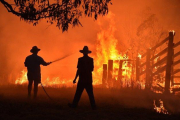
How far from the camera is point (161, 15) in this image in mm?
43938

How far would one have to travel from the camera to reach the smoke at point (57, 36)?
1442 inches

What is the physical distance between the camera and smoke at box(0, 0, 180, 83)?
3662 cm

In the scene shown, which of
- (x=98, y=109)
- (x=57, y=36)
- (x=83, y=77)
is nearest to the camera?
(x=98, y=109)

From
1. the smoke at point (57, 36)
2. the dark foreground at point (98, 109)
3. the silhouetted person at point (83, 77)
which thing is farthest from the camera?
the smoke at point (57, 36)

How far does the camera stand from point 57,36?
43.0m

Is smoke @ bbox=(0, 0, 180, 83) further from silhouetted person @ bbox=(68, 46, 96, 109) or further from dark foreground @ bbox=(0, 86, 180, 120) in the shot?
silhouetted person @ bbox=(68, 46, 96, 109)

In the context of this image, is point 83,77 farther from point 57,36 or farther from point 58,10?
point 57,36

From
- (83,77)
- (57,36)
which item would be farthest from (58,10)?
(57,36)

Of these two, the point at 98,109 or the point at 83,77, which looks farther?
the point at 83,77

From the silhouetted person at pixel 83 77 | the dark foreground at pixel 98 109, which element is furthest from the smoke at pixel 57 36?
the silhouetted person at pixel 83 77

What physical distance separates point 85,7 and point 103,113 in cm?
438

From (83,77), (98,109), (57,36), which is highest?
(57,36)

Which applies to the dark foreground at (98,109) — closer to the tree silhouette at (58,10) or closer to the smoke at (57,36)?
the tree silhouette at (58,10)

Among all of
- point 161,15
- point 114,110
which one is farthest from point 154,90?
point 161,15
